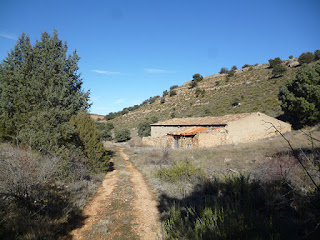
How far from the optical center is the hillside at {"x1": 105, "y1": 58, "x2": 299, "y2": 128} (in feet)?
115

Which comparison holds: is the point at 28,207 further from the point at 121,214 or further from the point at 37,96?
the point at 37,96

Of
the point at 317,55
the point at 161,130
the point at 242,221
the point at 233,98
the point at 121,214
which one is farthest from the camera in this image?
the point at 317,55

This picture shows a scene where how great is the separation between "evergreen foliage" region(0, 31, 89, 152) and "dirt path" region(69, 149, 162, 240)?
11.7ft

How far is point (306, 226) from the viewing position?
3.59m

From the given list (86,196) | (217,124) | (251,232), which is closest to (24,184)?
(86,196)

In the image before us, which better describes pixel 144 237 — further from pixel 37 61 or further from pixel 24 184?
pixel 37 61

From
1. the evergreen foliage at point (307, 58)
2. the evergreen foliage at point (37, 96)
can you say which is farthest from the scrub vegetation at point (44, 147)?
the evergreen foliage at point (307, 58)

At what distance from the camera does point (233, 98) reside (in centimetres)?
4125

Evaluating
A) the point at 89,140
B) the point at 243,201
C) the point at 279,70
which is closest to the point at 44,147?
the point at 89,140

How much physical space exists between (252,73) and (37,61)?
5612 centimetres

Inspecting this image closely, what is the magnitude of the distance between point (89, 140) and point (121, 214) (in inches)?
224

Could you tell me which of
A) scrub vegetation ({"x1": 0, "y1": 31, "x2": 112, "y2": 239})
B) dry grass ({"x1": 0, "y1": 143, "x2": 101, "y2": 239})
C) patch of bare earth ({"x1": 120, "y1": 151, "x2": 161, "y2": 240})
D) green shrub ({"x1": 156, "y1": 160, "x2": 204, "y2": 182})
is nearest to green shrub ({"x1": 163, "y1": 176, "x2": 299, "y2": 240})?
patch of bare earth ({"x1": 120, "y1": 151, "x2": 161, "y2": 240})

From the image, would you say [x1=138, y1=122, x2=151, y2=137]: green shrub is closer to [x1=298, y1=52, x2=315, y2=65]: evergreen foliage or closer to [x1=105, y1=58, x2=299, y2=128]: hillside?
[x1=105, y1=58, x2=299, y2=128]: hillside

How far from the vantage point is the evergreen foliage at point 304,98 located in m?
21.1
